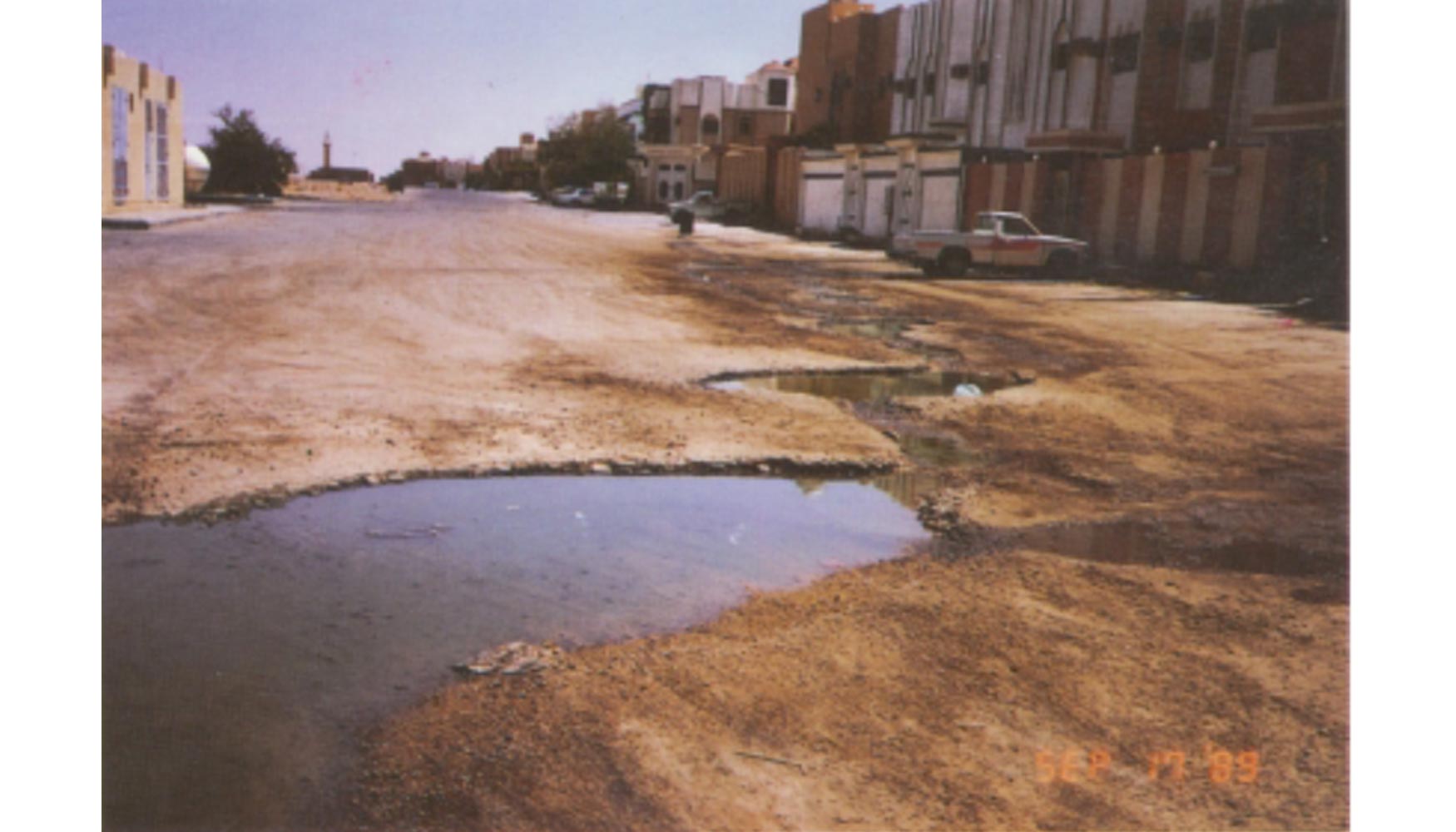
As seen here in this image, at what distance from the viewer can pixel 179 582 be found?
409cm

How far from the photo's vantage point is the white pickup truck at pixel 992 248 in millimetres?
15703

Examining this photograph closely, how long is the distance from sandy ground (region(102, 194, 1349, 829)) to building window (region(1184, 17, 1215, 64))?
2583 mm

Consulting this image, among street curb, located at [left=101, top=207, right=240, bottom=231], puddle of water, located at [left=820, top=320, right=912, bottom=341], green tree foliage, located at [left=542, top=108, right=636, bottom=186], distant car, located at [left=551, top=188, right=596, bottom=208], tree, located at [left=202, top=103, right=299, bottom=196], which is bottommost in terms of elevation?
puddle of water, located at [left=820, top=320, right=912, bottom=341]

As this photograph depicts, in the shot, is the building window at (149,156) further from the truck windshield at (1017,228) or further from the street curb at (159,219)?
the truck windshield at (1017,228)

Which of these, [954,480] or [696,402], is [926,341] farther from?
[954,480]

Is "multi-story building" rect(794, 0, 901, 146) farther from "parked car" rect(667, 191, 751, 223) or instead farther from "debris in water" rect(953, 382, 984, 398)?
"debris in water" rect(953, 382, 984, 398)

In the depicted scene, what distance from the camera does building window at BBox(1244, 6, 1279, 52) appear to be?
9.62 meters

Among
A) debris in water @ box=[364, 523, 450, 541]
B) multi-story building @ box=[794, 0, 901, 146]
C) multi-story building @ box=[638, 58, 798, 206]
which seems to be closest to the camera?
debris in water @ box=[364, 523, 450, 541]

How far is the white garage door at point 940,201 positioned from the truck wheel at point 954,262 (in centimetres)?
245

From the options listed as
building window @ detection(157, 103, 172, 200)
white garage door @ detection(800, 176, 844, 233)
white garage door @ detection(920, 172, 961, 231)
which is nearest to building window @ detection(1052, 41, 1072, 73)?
white garage door @ detection(920, 172, 961, 231)
